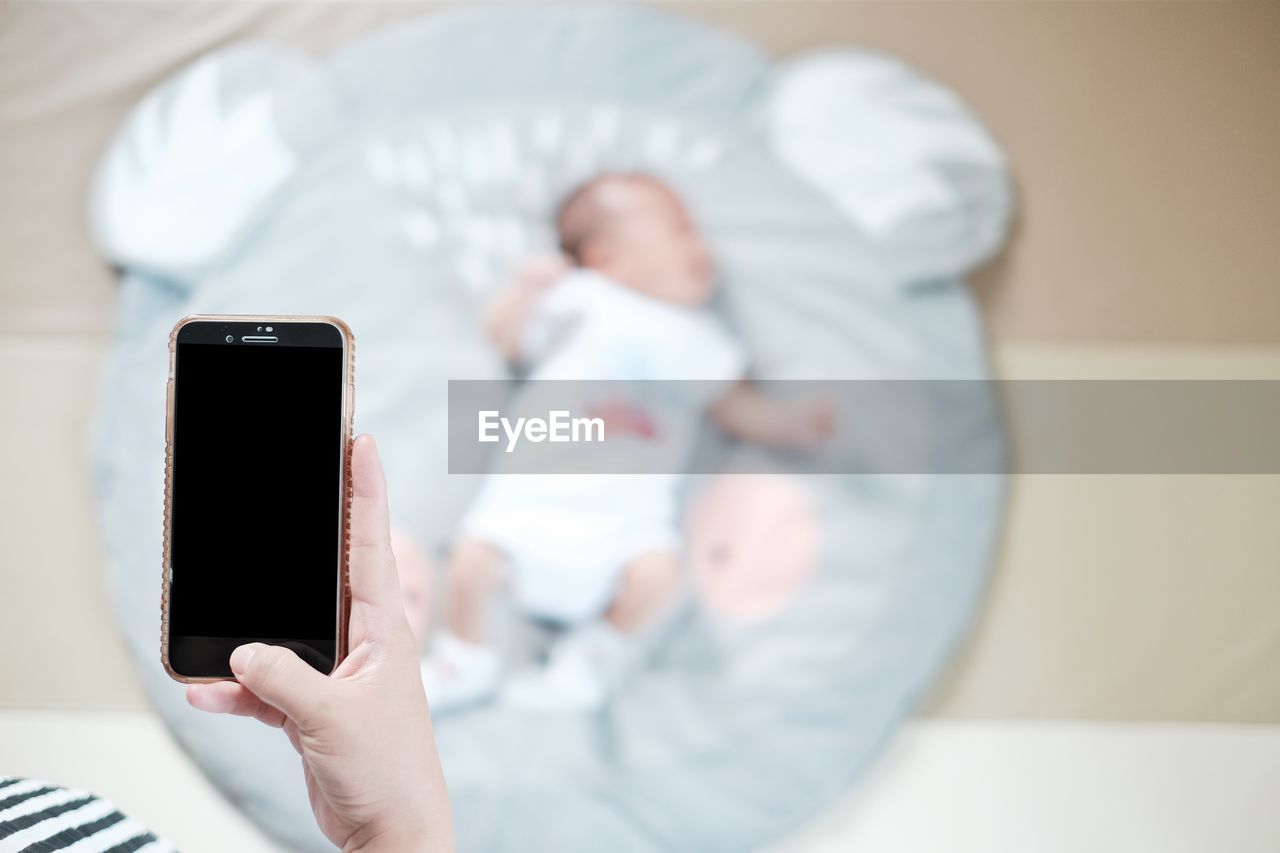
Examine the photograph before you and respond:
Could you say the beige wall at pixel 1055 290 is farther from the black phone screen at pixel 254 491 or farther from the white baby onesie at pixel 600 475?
the black phone screen at pixel 254 491

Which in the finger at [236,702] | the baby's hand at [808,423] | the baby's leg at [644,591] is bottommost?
the baby's leg at [644,591]

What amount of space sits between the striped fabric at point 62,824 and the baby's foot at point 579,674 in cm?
71

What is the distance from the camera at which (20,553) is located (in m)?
1.24

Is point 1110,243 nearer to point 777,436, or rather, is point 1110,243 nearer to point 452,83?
point 777,436

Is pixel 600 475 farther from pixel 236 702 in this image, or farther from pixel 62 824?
pixel 62 824

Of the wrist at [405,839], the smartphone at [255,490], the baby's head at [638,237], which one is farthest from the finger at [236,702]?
the baby's head at [638,237]

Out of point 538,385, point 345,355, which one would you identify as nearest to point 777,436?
point 538,385

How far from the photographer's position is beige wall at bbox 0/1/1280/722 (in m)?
1.23

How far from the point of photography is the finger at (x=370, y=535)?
22.6 inches

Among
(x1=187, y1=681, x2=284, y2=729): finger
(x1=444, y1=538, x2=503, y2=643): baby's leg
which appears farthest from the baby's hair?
(x1=187, y1=681, x2=284, y2=729): finger

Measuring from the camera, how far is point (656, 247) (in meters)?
1.23

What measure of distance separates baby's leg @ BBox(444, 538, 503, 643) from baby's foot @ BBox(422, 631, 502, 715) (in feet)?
0.05

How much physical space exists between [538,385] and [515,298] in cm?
12

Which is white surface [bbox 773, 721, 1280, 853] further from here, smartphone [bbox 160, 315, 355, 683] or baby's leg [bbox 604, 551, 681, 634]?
smartphone [bbox 160, 315, 355, 683]
